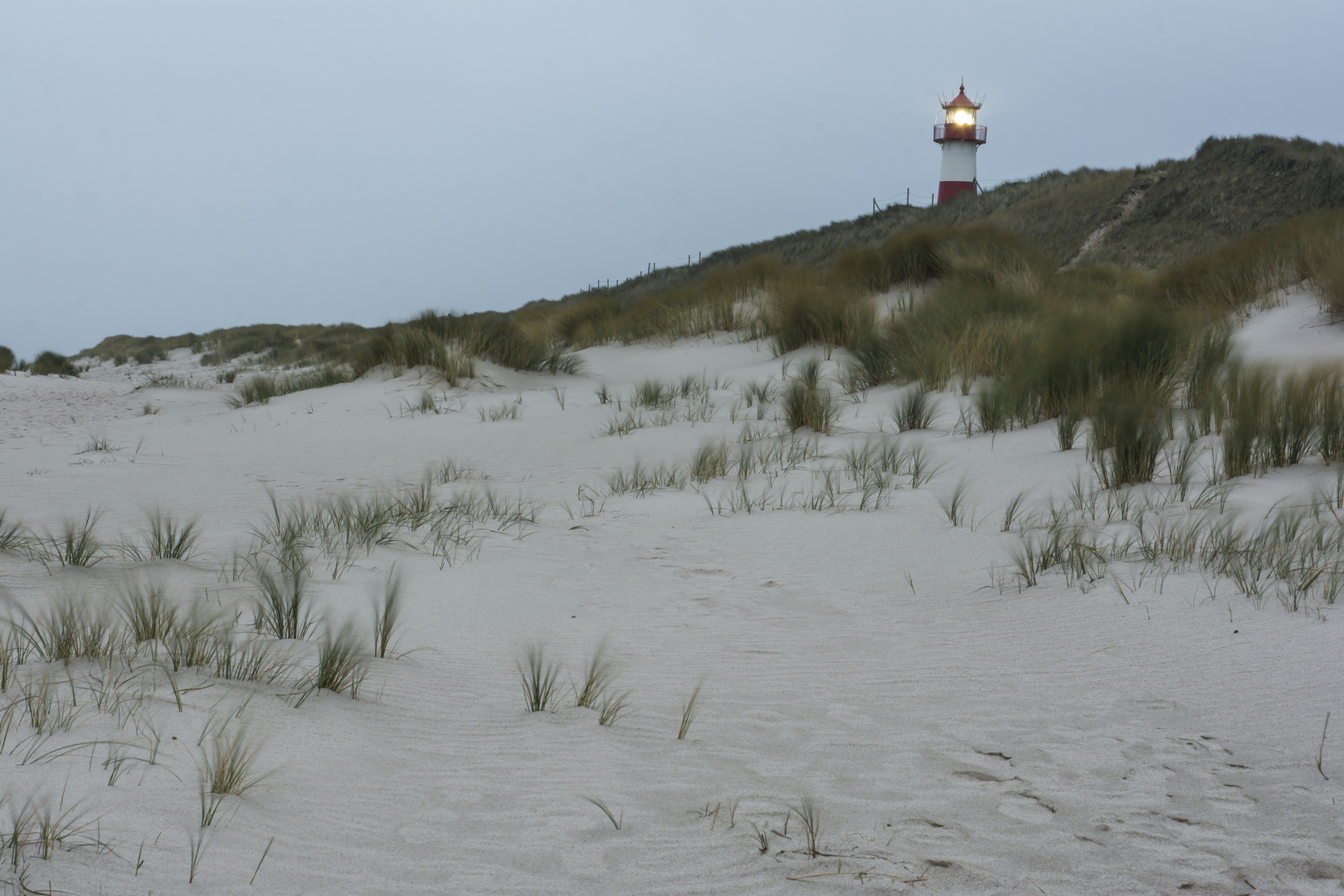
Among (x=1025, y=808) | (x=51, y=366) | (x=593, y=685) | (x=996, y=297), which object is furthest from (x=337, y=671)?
(x=51, y=366)

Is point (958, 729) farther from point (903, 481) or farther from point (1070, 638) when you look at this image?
point (903, 481)

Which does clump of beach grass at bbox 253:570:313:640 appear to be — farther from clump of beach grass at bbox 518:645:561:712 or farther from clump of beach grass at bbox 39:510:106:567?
clump of beach grass at bbox 39:510:106:567

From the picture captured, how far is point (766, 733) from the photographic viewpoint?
1.90 m

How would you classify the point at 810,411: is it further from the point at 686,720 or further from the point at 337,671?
the point at 337,671

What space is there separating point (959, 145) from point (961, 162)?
2.34 feet

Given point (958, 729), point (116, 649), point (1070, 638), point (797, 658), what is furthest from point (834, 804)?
point (116, 649)

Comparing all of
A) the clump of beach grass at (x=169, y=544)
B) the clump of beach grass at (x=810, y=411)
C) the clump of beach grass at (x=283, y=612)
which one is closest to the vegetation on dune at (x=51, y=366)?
the clump of beach grass at (x=810, y=411)

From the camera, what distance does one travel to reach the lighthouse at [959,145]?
115ft

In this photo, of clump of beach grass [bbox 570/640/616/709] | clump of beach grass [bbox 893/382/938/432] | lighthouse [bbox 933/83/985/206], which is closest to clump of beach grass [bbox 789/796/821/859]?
clump of beach grass [bbox 570/640/616/709]

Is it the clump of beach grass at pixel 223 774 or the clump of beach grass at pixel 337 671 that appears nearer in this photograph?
the clump of beach grass at pixel 223 774

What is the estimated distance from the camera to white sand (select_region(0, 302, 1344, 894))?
1317mm

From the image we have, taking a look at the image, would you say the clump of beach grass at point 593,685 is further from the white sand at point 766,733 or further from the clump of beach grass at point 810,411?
the clump of beach grass at point 810,411

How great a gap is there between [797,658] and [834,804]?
86 centimetres

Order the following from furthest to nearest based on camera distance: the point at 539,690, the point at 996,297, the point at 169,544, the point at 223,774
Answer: the point at 996,297, the point at 169,544, the point at 539,690, the point at 223,774
